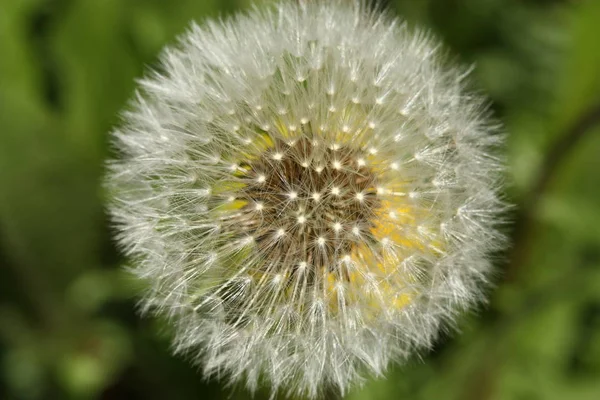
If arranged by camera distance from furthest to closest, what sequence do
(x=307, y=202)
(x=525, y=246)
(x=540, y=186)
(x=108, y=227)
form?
(x=108, y=227), (x=525, y=246), (x=540, y=186), (x=307, y=202)

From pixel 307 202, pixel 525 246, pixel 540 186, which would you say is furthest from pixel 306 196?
pixel 525 246

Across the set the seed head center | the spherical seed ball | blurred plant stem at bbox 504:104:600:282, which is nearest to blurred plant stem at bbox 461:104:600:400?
blurred plant stem at bbox 504:104:600:282

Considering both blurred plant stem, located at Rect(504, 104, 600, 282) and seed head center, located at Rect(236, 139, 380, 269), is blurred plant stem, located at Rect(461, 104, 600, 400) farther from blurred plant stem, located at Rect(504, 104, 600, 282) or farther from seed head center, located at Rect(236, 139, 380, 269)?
seed head center, located at Rect(236, 139, 380, 269)

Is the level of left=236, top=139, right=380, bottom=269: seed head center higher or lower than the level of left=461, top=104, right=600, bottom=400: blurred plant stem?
higher

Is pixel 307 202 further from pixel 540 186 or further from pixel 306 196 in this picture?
pixel 540 186

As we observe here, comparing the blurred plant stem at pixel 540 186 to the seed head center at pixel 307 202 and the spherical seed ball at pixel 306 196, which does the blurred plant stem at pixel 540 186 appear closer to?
the spherical seed ball at pixel 306 196

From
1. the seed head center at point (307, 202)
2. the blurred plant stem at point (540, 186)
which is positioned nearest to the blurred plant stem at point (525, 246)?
the blurred plant stem at point (540, 186)
